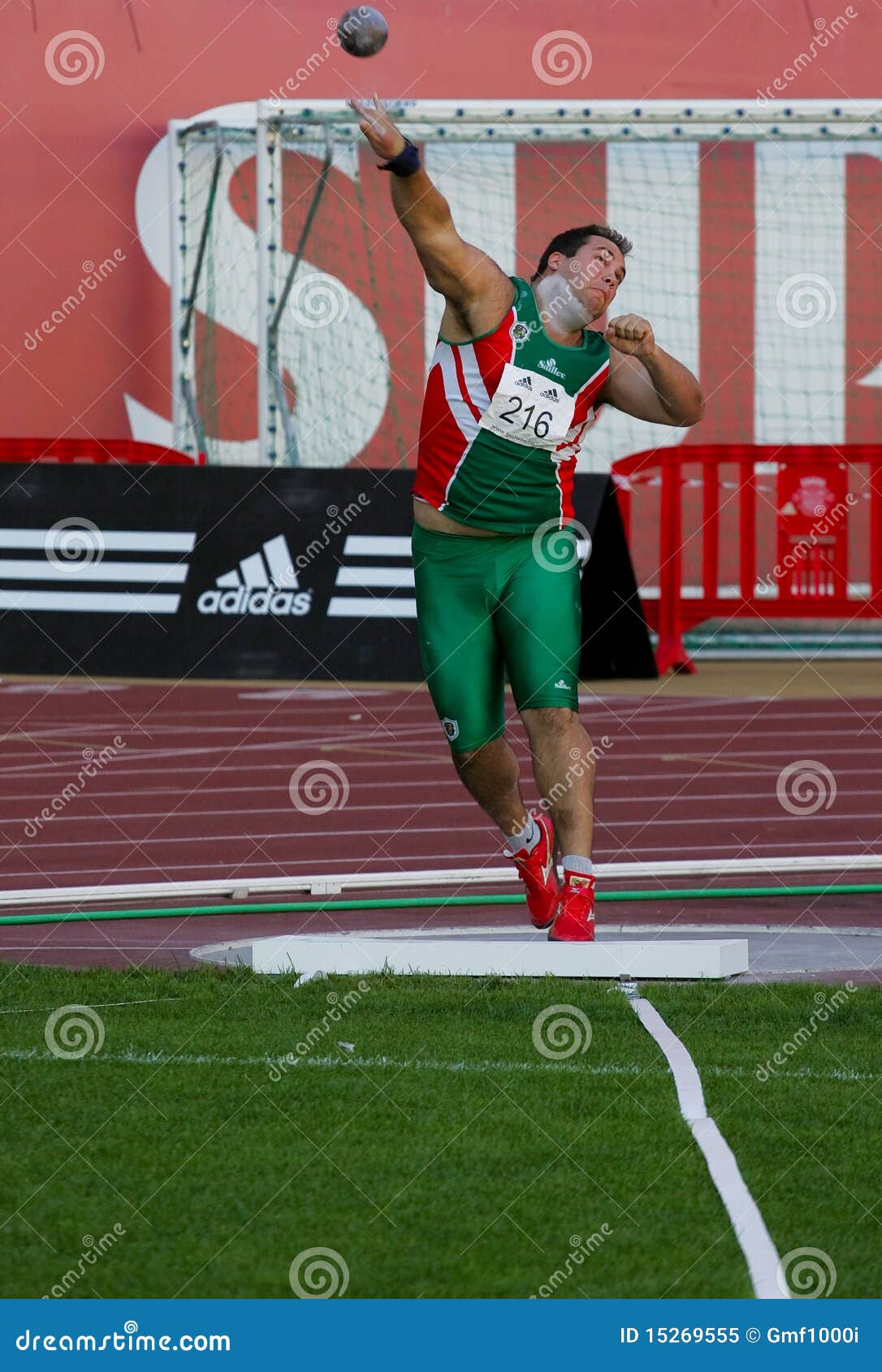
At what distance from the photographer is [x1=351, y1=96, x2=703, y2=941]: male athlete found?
263 inches

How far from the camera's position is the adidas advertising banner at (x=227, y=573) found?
675 inches

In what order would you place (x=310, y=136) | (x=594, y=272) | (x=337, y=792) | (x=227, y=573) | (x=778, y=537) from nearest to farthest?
(x=594, y=272)
(x=337, y=792)
(x=227, y=573)
(x=778, y=537)
(x=310, y=136)

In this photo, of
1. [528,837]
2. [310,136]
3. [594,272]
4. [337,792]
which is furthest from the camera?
[310,136]

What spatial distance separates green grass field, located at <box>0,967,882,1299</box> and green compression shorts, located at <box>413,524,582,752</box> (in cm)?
91

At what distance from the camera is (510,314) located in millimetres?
6699

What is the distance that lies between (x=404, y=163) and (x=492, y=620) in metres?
1.47

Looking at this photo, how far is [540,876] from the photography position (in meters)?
7.11

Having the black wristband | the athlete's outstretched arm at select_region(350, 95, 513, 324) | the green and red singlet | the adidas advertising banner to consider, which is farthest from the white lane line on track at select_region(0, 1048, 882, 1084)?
the adidas advertising banner

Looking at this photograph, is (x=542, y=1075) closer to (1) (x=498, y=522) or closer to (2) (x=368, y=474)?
(1) (x=498, y=522)

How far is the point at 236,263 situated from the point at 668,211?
179 inches

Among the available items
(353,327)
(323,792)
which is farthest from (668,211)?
(323,792)

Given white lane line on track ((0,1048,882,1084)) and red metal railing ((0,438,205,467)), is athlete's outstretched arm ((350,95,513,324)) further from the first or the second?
red metal railing ((0,438,205,467))

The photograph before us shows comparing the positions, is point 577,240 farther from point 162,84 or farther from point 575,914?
point 162,84

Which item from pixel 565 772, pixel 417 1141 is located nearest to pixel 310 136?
pixel 565 772
